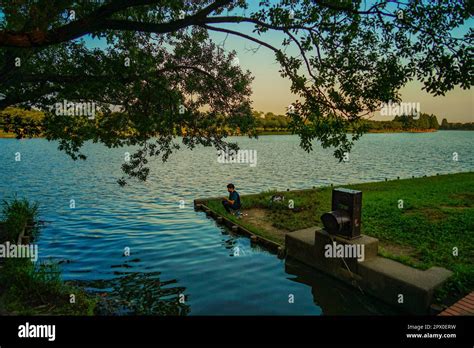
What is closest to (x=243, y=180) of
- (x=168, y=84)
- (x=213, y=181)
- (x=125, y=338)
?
(x=213, y=181)

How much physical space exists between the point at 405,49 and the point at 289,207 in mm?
12181

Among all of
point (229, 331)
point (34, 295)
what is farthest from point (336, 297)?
point (34, 295)

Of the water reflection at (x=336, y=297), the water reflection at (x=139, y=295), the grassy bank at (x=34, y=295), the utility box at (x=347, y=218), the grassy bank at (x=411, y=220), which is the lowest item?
the water reflection at (x=139, y=295)

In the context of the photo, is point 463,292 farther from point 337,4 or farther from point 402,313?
point 337,4

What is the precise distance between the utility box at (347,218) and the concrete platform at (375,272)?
0.74ft

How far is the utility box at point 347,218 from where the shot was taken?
9133mm

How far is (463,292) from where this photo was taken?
743 cm

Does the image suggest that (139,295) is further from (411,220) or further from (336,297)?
(411,220)

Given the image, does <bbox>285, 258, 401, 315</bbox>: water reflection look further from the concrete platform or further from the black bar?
the black bar

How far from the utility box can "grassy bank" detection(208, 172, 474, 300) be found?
4.57 ft

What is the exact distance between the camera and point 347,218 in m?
9.20

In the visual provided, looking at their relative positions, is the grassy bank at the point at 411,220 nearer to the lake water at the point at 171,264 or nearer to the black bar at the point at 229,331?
the lake water at the point at 171,264

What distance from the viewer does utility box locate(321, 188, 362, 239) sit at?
913cm

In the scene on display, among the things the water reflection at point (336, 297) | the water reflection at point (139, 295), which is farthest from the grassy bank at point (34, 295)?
the water reflection at point (336, 297)
